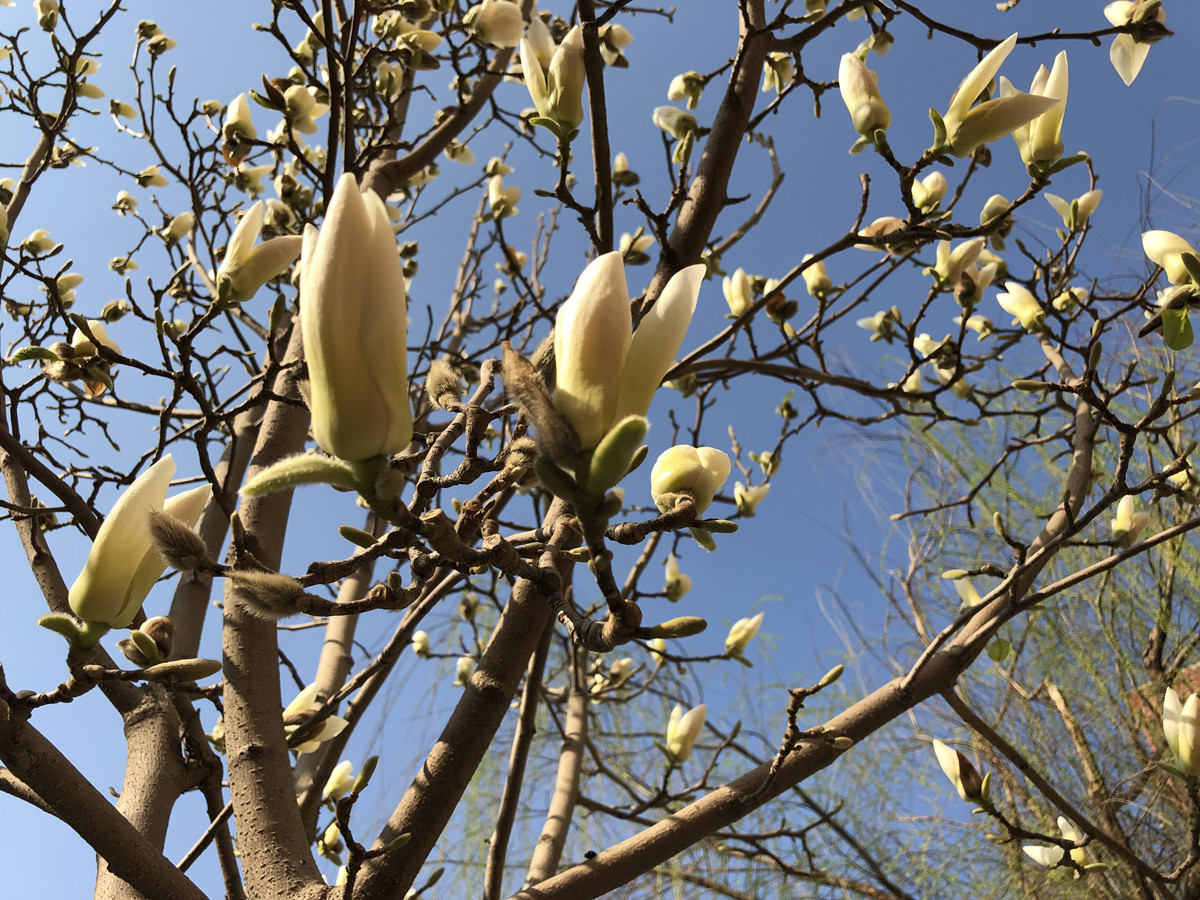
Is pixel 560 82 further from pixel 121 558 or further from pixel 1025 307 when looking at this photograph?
pixel 1025 307

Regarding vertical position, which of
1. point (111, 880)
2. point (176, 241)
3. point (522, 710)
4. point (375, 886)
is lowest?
point (375, 886)

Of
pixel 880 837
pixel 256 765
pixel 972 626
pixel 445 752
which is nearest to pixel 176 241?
pixel 256 765

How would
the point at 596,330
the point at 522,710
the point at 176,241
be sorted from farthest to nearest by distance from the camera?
the point at 176,241, the point at 522,710, the point at 596,330

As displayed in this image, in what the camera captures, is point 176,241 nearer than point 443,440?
No

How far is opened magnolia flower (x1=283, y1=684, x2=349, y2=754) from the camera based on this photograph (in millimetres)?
1142

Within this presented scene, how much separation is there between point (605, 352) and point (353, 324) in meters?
0.14

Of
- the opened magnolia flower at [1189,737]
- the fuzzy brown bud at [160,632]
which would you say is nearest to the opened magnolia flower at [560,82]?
the fuzzy brown bud at [160,632]

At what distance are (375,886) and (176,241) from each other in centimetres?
149

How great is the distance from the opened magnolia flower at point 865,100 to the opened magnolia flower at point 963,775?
3.11 ft

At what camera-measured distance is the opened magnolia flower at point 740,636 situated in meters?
1.53

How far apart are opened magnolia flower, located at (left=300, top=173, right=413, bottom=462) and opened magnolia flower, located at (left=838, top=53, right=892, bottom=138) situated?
809 mm

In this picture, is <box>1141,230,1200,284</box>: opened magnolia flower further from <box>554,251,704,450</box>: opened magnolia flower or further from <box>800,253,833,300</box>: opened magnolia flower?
<box>554,251,704,450</box>: opened magnolia flower

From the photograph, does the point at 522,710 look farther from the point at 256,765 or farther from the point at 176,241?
the point at 176,241

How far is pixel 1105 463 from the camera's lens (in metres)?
2.14
